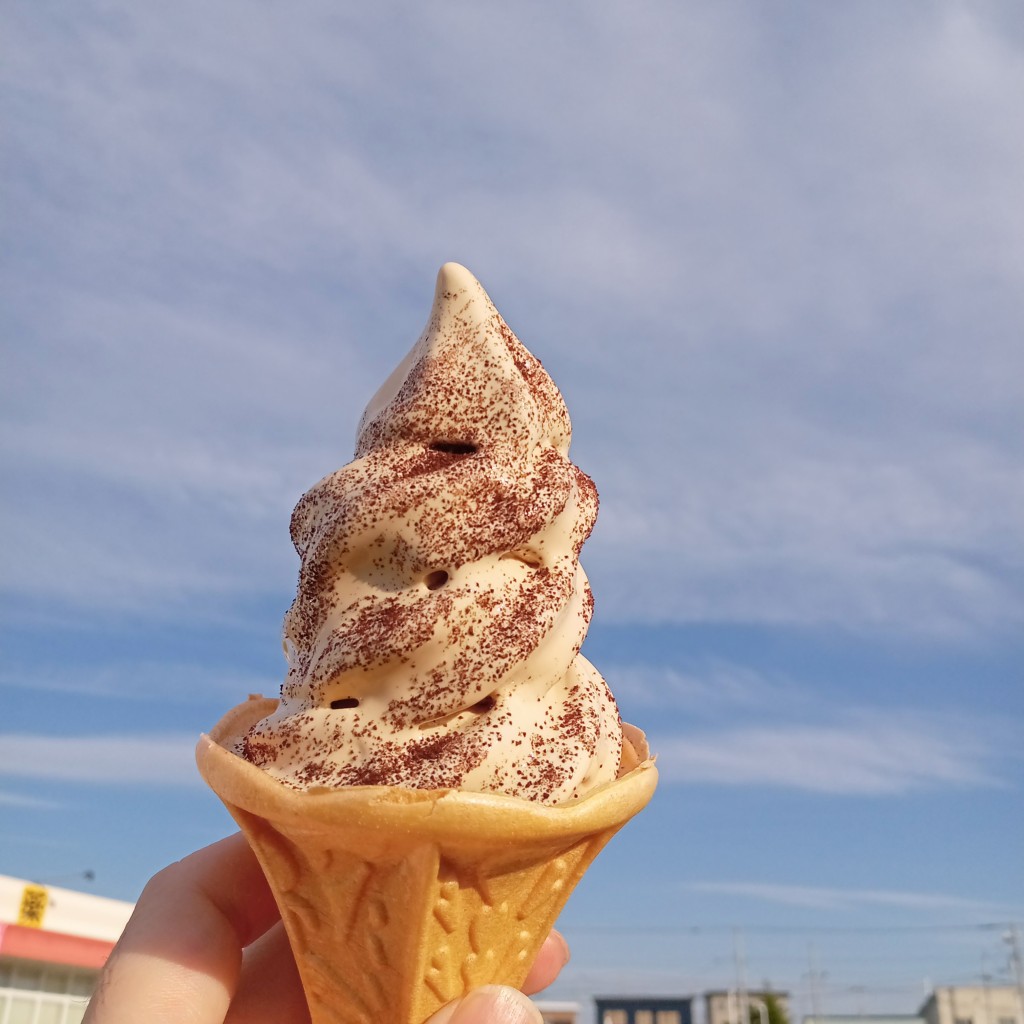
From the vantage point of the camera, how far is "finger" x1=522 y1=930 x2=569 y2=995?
4121mm

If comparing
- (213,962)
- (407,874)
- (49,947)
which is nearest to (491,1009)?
(407,874)

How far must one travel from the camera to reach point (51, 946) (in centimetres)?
1703

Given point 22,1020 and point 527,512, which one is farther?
point 22,1020

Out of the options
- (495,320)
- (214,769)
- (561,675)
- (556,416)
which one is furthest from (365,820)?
(495,320)

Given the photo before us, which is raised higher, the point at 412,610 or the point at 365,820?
the point at 412,610

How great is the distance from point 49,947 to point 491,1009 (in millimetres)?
17078

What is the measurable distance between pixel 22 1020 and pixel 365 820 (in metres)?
18.0

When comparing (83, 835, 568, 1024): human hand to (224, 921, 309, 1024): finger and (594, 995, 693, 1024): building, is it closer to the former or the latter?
(224, 921, 309, 1024): finger

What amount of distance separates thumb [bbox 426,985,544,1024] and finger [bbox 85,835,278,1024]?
69 centimetres

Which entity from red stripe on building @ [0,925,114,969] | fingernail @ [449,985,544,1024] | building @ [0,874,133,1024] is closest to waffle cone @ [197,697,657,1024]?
fingernail @ [449,985,544,1024]

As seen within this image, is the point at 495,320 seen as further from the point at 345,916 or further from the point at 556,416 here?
the point at 345,916

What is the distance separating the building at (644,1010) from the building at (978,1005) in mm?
15402

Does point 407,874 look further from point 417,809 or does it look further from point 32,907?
point 32,907

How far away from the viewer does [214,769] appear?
124 inches
